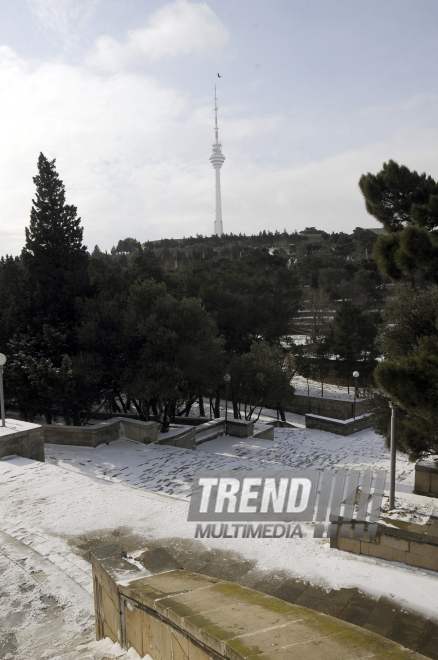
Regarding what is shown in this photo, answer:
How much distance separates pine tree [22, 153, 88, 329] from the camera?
1652 cm

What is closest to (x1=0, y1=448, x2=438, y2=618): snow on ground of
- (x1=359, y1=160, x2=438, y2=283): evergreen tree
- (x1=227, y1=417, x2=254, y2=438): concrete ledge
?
(x1=359, y1=160, x2=438, y2=283): evergreen tree

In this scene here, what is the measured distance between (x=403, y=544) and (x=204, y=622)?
3.66 metres

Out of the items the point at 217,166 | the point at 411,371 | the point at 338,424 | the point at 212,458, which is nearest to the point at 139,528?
the point at 411,371

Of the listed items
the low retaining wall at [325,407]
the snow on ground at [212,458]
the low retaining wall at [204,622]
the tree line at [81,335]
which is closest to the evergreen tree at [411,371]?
the snow on ground at [212,458]

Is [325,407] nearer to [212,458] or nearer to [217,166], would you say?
[212,458]

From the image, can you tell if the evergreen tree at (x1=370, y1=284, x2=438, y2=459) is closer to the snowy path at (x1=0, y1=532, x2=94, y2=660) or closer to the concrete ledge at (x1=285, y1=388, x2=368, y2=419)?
the snowy path at (x1=0, y1=532, x2=94, y2=660)

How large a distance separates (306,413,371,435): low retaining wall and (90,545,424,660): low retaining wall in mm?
19202

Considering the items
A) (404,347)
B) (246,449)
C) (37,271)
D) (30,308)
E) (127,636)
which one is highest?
(37,271)

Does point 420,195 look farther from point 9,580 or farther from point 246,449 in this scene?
point 246,449

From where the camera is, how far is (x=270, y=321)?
2733cm

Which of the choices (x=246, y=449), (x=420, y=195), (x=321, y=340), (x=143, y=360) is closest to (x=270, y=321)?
(x=321, y=340)

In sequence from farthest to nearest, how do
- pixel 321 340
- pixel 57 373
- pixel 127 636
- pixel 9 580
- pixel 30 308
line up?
pixel 321 340 → pixel 30 308 → pixel 57 373 → pixel 9 580 → pixel 127 636

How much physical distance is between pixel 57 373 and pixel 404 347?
9.89 m

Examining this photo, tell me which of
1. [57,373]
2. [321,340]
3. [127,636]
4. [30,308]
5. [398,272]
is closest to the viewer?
[127,636]
